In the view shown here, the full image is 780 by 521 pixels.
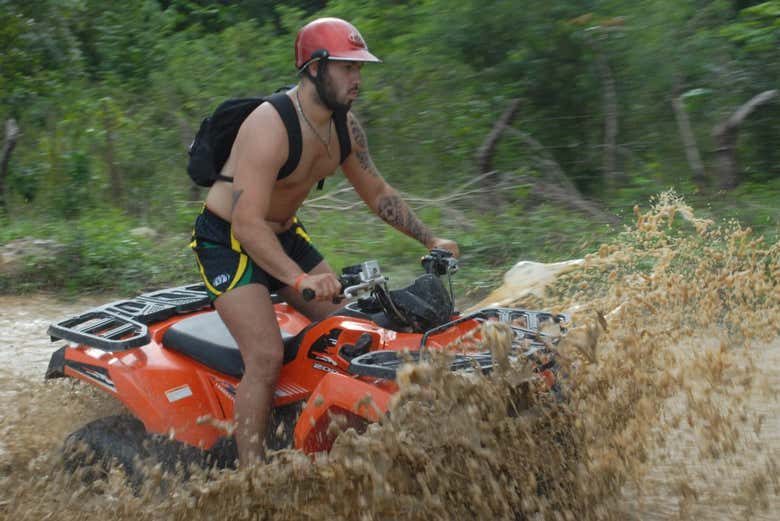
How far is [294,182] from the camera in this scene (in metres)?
3.85

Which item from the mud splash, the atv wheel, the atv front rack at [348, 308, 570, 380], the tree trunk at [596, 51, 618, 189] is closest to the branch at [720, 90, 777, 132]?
the tree trunk at [596, 51, 618, 189]

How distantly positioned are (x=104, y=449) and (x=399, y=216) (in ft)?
5.15

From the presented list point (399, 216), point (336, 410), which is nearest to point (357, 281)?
point (336, 410)

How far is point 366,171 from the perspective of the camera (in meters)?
4.21

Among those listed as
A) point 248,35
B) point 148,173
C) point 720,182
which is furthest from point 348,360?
point 248,35

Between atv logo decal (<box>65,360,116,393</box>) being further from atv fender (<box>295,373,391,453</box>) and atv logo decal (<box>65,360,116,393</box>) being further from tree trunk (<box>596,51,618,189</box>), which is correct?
tree trunk (<box>596,51,618,189</box>)

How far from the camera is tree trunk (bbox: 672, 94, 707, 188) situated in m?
8.26

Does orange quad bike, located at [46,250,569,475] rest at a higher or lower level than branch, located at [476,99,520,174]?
higher

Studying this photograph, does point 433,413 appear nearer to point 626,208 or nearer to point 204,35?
point 626,208

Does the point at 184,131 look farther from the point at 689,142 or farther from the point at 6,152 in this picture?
the point at 689,142

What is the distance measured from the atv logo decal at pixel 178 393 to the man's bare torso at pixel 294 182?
699 mm

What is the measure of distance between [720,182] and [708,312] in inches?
140

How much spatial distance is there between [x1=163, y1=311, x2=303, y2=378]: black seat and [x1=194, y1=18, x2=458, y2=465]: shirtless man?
0.12 metres

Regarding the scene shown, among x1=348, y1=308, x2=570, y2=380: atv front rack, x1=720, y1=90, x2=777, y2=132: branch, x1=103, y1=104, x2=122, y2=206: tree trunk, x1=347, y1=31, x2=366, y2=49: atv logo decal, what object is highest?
x1=347, y1=31, x2=366, y2=49: atv logo decal
